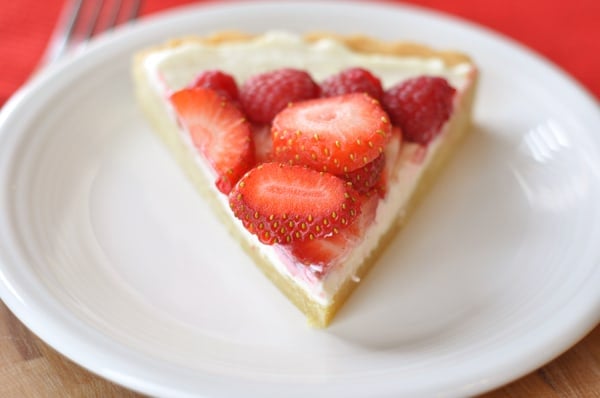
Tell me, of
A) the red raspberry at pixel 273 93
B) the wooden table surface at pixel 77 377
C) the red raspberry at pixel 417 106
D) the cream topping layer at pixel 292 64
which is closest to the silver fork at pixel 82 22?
the cream topping layer at pixel 292 64

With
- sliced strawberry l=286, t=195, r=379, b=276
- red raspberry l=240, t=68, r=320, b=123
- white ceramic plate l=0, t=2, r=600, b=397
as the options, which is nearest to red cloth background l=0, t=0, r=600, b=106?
white ceramic plate l=0, t=2, r=600, b=397

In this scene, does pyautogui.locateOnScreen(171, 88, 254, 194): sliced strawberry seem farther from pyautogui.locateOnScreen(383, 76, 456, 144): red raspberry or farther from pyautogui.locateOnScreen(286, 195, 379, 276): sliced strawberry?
pyautogui.locateOnScreen(383, 76, 456, 144): red raspberry

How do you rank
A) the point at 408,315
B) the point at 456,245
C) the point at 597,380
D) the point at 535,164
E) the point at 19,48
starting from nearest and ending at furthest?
the point at 597,380, the point at 408,315, the point at 456,245, the point at 535,164, the point at 19,48

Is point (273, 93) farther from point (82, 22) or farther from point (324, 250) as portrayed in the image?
point (82, 22)

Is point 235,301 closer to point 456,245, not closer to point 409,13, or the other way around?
point 456,245

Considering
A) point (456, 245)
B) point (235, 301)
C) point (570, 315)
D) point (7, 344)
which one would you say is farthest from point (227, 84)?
point (570, 315)

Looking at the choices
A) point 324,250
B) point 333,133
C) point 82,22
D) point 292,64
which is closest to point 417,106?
point 333,133

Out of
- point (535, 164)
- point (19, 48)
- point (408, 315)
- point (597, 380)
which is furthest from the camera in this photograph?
point (19, 48)
